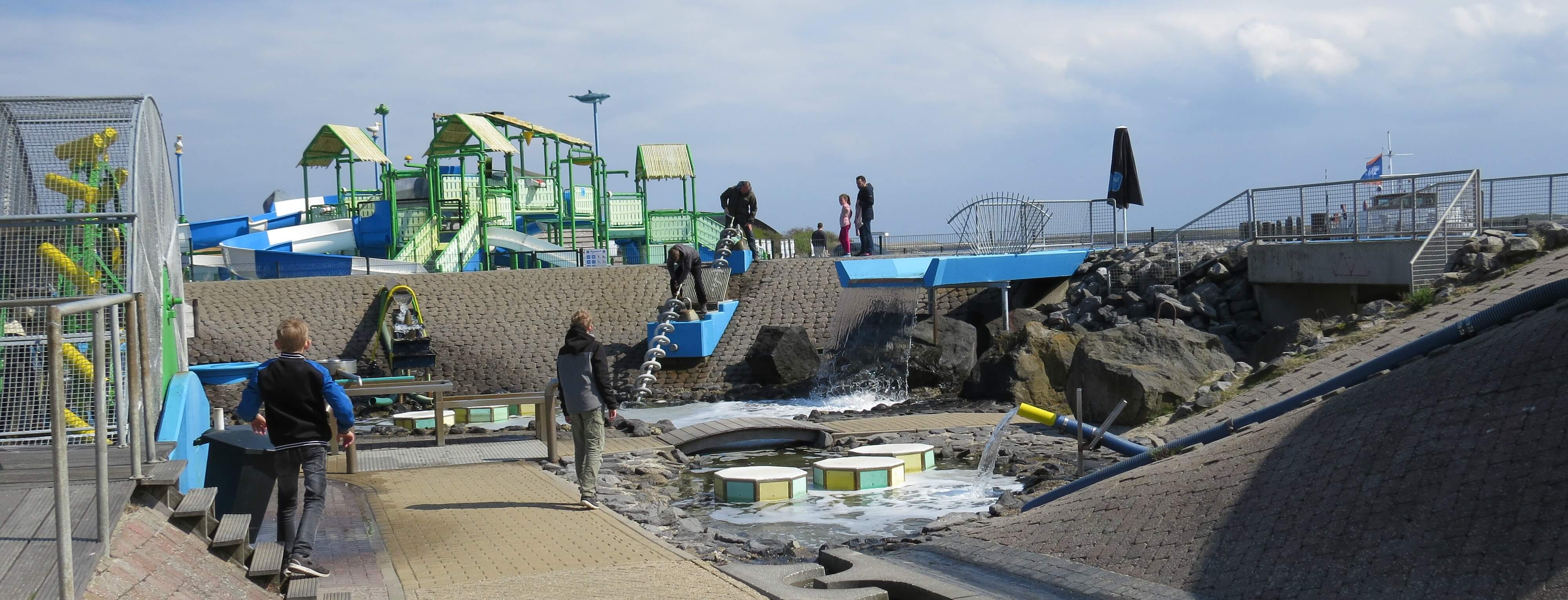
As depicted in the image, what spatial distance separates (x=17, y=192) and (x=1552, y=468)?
835 centimetres

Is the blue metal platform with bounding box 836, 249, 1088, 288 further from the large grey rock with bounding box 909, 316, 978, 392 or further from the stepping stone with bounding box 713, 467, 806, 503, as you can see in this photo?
the stepping stone with bounding box 713, 467, 806, 503

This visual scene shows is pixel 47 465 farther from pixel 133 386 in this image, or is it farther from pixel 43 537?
pixel 43 537

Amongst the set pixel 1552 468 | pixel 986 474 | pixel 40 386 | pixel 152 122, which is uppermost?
pixel 152 122

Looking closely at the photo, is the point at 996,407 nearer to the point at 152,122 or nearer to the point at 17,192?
the point at 152,122

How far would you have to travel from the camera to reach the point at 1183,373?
13.5 metres

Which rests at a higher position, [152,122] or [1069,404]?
[152,122]

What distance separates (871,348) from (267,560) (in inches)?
617

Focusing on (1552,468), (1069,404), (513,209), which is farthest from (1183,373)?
(513,209)

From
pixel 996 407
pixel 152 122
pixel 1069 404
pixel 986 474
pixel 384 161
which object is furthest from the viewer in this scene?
pixel 384 161

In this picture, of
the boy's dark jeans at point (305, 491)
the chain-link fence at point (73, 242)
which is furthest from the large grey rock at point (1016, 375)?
the boy's dark jeans at point (305, 491)


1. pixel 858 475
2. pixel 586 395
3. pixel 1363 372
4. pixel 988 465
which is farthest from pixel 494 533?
pixel 1363 372

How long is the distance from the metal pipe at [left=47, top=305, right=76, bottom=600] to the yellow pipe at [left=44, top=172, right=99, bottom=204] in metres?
3.94

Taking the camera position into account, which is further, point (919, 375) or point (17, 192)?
point (919, 375)

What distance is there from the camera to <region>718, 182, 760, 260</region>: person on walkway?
2586 centimetres
